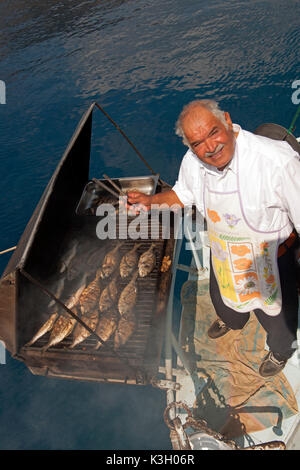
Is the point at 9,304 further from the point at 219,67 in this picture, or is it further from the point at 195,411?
the point at 219,67

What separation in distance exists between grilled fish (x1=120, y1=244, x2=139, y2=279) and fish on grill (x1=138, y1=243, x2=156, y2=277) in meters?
0.15

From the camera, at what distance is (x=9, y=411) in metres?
5.40

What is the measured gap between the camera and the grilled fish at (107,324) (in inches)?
143

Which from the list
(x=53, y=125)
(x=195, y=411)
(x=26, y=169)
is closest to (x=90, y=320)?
(x=195, y=411)

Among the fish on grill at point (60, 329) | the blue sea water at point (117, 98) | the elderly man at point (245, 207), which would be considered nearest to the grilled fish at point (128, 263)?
the fish on grill at point (60, 329)

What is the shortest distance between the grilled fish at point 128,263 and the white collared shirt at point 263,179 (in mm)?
2113

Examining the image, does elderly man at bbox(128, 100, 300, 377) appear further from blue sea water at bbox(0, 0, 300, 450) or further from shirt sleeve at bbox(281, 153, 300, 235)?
blue sea water at bbox(0, 0, 300, 450)

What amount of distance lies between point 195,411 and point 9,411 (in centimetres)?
382

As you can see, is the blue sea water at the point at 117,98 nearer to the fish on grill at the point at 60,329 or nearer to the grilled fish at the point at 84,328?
the grilled fish at the point at 84,328

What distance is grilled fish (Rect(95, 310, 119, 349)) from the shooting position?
11.9 ft

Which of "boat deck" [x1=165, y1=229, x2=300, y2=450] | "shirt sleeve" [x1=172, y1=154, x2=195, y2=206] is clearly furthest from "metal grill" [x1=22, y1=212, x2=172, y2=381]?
"shirt sleeve" [x1=172, y1=154, x2=195, y2=206]

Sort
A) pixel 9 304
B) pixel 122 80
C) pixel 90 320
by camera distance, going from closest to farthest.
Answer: pixel 9 304, pixel 90 320, pixel 122 80

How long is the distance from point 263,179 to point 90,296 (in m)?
2.99

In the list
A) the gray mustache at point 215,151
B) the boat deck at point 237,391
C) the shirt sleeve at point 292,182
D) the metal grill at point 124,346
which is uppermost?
the gray mustache at point 215,151
